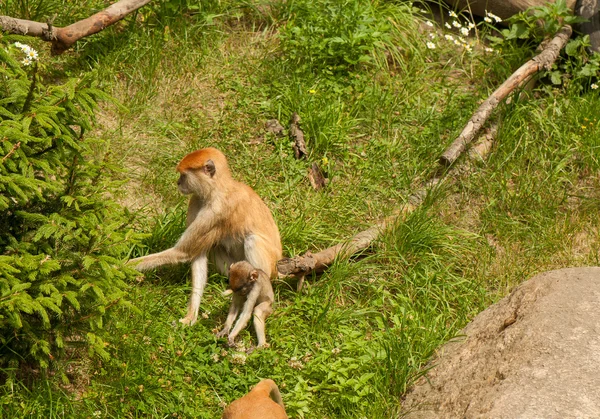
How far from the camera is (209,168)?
7.16 metres

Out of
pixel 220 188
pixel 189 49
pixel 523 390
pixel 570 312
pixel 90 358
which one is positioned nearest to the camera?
pixel 523 390

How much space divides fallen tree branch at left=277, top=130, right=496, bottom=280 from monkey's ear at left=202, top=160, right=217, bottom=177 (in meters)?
0.96

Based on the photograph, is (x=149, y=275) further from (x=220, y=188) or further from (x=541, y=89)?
(x=541, y=89)

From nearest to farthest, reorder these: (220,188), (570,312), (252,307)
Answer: (570,312) → (252,307) → (220,188)

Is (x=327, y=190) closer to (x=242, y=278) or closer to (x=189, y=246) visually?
(x=189, y=246)

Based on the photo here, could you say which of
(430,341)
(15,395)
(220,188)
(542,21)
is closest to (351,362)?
(430,341)

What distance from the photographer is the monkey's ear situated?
7.14 m

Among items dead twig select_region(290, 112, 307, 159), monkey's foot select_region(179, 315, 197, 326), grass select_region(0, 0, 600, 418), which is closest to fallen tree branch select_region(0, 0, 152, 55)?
grass select_region(0, 0, 600, 418)

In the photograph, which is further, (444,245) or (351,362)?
(444,245)

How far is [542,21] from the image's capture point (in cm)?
950

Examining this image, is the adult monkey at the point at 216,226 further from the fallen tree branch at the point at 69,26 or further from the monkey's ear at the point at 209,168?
the fallen tree branch at the point at 69,26

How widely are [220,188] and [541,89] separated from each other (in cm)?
407

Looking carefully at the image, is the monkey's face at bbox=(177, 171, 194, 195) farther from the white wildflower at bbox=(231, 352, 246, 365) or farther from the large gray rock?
the large gray rock

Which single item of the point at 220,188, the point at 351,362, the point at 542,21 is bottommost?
the point at 351,362
